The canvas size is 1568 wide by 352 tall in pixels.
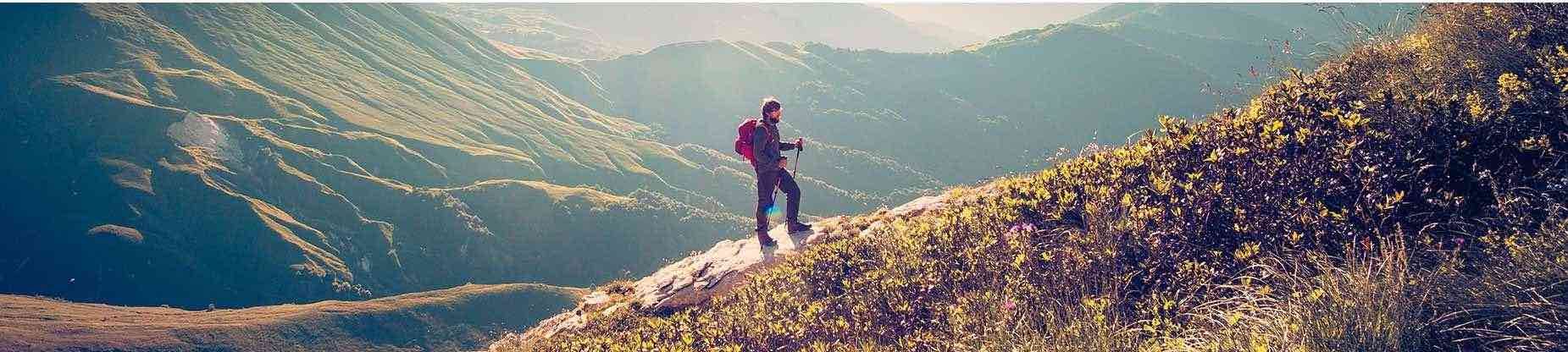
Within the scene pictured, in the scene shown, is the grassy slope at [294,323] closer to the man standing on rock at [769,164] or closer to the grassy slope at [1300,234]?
the man standing on rock at [769,164]

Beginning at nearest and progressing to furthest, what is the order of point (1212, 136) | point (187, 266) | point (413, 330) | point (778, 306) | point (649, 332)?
point (1212, 136)
point (778, 306)
point (649, 332)
point (413, 330)
point (187, 266)

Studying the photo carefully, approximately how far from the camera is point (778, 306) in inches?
313

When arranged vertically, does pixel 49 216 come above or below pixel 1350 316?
below

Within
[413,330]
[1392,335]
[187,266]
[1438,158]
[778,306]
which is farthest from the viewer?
[187,266]

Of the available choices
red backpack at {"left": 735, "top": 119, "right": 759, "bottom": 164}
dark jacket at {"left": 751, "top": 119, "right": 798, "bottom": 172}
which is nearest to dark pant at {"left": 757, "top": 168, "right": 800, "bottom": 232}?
dark jacket at {"left": 751, "top": 119, "right": 798, "bottom": 172}

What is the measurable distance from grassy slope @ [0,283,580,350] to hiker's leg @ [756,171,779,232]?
146m

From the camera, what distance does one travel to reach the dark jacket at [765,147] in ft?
43.9

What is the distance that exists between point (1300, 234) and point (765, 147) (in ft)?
30.7

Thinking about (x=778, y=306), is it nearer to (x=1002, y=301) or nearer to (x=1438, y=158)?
(x=1002, y=301)

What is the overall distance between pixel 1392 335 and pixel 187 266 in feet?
787

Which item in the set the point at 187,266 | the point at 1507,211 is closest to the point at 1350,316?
the point at 1507,211

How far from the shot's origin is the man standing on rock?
13406 mm

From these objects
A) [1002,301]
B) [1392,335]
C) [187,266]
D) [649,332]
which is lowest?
[187,266]

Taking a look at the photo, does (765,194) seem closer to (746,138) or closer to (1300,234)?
(746,138)
